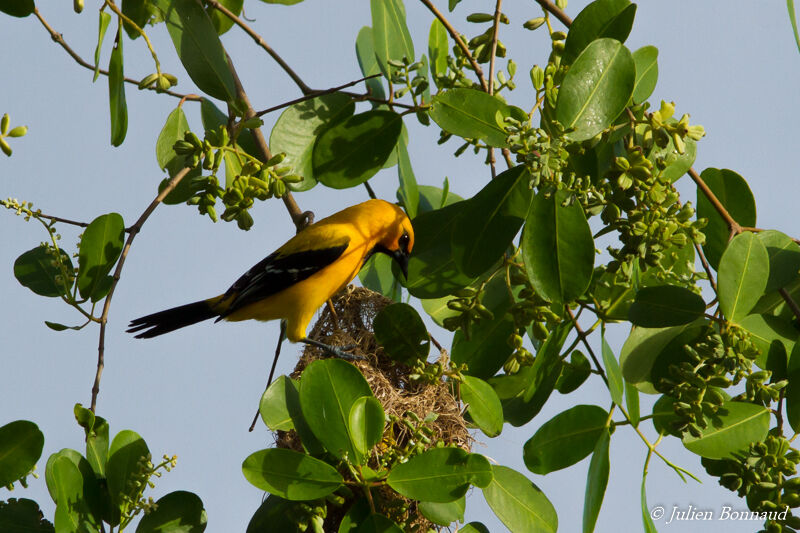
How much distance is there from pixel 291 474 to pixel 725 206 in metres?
1.92

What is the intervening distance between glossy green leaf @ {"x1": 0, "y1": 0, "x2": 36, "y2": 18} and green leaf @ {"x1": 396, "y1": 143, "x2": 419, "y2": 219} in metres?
1.51

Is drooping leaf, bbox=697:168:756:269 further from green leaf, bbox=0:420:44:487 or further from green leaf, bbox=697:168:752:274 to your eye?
green leaf, bbox=0:420:44:487

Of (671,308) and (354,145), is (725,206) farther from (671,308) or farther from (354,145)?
(354,145)

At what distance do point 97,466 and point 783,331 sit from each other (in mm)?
2403

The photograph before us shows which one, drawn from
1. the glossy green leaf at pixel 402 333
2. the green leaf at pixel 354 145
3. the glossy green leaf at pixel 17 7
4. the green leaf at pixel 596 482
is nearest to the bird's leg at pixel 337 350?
the glossy green leaf at pixel 402 333

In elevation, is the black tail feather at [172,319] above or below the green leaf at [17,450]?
above

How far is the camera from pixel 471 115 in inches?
105

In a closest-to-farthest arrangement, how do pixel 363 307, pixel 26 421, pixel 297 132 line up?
pixel 26 421 < pixel 297 132 < pixel 363 307

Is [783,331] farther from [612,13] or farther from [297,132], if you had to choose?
[297,132]

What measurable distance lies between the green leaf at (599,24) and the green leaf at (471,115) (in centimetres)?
36

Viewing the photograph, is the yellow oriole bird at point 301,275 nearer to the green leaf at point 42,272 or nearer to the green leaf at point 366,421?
the green leaf at point 42,272

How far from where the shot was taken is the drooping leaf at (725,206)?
2.94 meters

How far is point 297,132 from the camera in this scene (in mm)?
3285

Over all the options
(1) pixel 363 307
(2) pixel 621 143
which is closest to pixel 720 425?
(2) pixel 621 143
